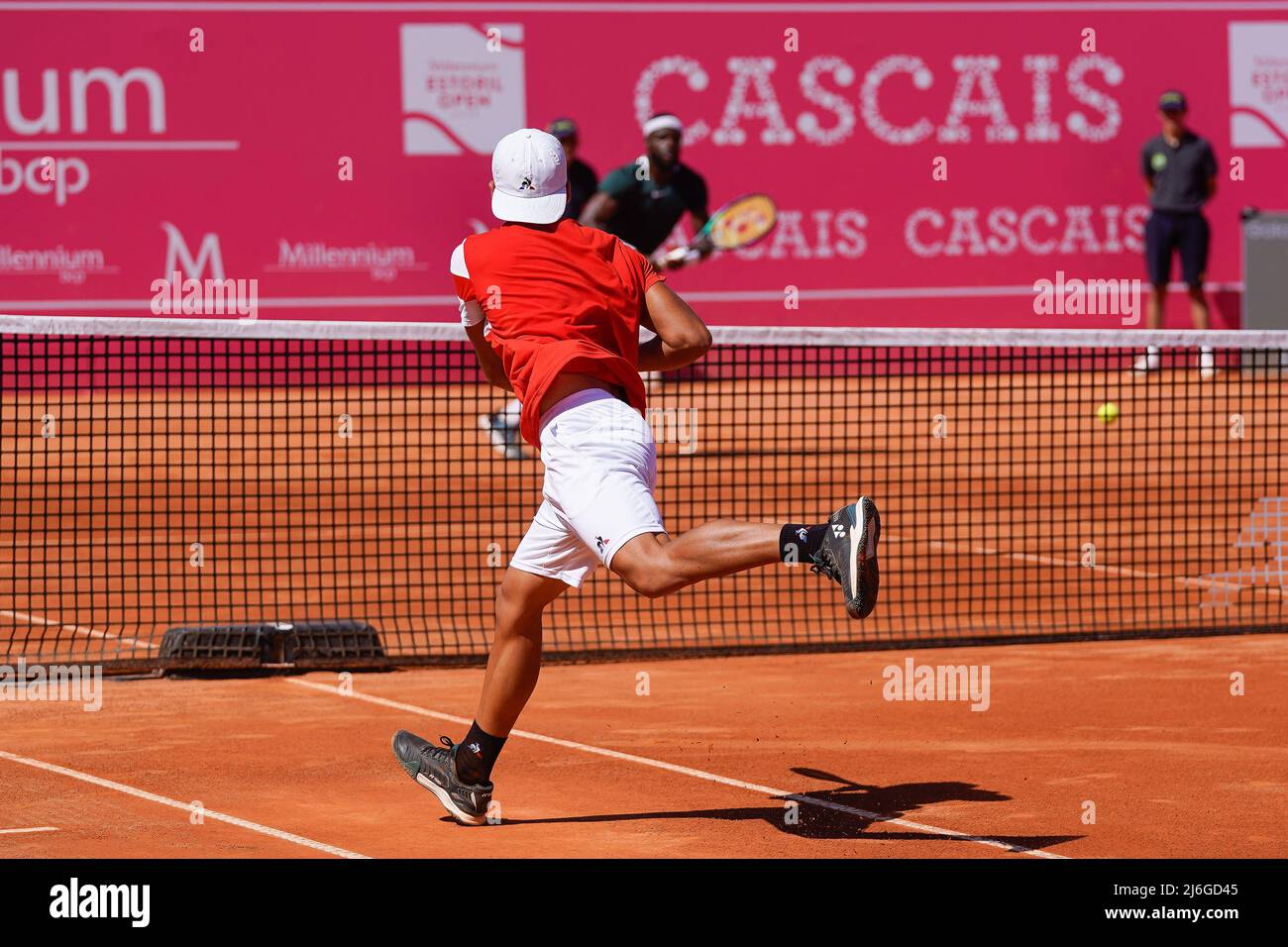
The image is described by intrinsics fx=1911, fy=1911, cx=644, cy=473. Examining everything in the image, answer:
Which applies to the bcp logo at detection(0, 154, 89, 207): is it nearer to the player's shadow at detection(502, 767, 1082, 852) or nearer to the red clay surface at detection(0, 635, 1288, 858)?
the red clay surface at detection(0, 635, 1288, 858)

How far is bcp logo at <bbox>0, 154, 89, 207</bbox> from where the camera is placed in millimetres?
15680

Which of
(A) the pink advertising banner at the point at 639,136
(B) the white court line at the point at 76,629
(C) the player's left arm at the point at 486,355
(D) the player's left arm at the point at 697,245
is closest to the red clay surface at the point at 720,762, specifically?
(B) the white court line at the point at 76,629

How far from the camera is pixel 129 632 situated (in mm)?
8141

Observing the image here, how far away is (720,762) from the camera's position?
5.80 meters

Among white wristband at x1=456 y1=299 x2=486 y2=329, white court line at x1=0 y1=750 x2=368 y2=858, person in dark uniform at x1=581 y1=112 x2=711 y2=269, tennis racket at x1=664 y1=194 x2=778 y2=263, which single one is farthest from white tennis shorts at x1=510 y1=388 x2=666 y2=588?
tennis racket at x1=664 y1=194 x2=778 y2=263

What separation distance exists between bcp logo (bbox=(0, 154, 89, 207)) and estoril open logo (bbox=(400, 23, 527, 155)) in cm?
273

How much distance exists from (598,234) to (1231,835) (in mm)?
2196

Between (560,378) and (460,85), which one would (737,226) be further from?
(560,378)

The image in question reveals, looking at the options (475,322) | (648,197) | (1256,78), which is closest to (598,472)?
(475,322)

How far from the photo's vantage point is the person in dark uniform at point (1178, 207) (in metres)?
16.4

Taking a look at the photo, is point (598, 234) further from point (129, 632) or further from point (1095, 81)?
point (1095, 81)

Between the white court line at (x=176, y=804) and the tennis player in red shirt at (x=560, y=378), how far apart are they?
0.41 metres
